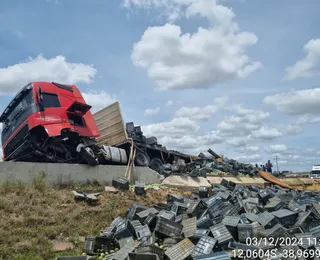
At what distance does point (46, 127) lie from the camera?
35.3 ft

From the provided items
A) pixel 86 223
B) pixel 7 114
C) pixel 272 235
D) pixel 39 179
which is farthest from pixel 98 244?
pixel 7 114

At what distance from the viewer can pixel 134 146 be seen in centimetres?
1432

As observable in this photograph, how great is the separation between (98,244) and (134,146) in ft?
28.9

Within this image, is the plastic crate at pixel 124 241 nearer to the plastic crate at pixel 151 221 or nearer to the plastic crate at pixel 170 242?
the plastic crate at pixel 170 242

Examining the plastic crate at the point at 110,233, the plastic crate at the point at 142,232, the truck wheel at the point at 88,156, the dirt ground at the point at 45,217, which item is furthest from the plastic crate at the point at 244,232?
the truck wheel at the point at 88,156

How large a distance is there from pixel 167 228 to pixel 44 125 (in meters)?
6.58

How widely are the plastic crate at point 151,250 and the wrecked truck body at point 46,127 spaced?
6.65 meters

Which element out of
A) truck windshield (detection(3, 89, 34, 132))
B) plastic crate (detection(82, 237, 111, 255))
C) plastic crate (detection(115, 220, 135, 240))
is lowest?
plastic crate (detection(82, 237, 111, 255))

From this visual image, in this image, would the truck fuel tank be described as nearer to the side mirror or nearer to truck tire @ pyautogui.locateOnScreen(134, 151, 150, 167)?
truck tire @ pyautogui.locateOnScreen(134, 151, 150, 167)

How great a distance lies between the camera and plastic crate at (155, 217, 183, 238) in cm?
584

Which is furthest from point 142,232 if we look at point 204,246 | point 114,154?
point 114,154

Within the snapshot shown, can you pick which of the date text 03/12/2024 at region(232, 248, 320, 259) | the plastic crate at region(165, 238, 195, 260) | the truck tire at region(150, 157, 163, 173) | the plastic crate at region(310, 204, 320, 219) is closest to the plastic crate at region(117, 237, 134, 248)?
the plastic crate at region(165, 238, 195, 260)

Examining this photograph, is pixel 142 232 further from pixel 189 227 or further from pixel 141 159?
pixel 141 159

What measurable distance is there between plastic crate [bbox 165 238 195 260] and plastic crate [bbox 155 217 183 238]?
0.64m
